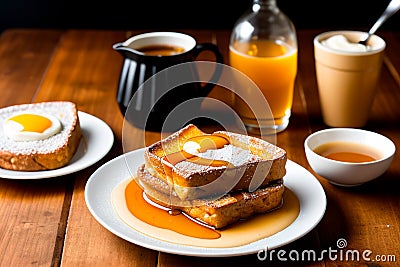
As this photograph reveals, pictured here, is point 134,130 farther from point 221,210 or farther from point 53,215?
point 221,210

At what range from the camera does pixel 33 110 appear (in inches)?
75.5

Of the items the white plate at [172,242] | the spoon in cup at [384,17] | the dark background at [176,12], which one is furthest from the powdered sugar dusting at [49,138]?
the dark background at [176,12]

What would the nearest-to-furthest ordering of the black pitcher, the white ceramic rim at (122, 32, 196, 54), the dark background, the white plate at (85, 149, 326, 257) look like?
the white plate at (85, 149, 326, 257), the black pitcher, the white ceramic rim at (122, 32, 196, 54), the dark background

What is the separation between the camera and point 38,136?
1752mm

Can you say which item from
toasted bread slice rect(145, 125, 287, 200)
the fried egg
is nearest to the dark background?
the fried egg

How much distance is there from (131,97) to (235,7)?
1182 millimetres

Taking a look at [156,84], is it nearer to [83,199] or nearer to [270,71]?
[270,71]

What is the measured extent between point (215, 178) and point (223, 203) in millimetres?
62

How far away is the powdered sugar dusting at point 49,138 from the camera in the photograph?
5.56ft

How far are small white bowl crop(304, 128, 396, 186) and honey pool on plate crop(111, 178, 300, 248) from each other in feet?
0.45

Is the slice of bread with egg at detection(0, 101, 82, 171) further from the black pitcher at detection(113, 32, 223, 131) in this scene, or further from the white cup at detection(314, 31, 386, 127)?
the white cup at detection(314, 31, 386, 127)

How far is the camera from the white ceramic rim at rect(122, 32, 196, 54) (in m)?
2.03

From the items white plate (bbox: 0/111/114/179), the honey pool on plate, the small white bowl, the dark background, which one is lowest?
the dark background

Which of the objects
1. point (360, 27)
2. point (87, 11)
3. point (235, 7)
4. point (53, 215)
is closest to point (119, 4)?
point (87, 11)
